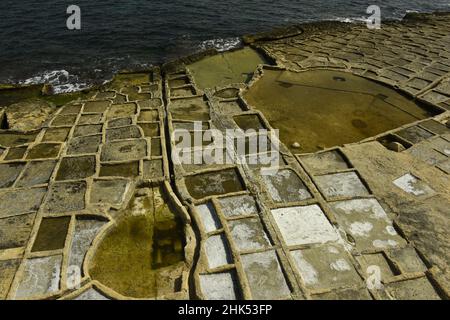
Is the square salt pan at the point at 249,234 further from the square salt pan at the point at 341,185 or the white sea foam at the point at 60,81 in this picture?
the white sea foam at the point at 60,81

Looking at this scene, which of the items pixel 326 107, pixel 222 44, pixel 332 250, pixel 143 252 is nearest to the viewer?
pixel 332 250

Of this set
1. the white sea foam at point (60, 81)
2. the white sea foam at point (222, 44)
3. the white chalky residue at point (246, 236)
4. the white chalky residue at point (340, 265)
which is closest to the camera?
the white chalky residue at point (340, 265)

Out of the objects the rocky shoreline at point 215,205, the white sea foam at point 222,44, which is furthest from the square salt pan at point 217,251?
the white sea foam at point 222,44

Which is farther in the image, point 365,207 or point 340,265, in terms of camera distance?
point 365,207

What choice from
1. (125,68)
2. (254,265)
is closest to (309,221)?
(254,265)

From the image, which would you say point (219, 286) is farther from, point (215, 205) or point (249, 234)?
point (215, 205)

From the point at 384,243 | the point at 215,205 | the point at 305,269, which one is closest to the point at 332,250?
the point at 305,269
